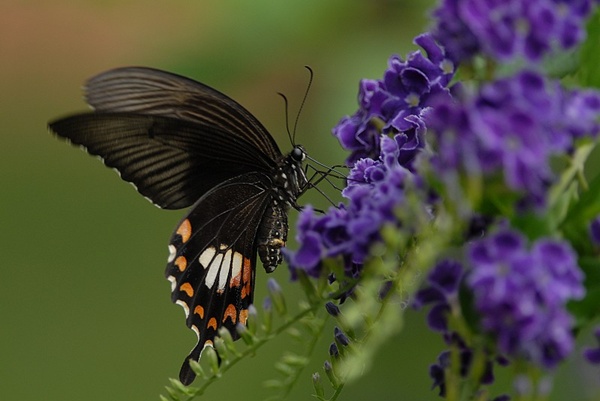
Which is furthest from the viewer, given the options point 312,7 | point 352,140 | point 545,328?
point 312,7

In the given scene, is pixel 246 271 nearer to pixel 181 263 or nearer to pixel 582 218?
pixel 181 263

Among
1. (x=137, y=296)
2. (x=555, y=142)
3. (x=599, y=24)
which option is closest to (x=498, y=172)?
(x=555, y=142)

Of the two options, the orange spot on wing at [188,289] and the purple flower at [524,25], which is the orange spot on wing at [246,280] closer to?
the orange spot on wing at [188,289]

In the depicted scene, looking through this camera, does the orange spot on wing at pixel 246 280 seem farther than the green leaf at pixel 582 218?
Yes

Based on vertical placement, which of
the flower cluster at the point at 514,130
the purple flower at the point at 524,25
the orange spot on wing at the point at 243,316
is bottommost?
the flower cluster at the point at 514,130

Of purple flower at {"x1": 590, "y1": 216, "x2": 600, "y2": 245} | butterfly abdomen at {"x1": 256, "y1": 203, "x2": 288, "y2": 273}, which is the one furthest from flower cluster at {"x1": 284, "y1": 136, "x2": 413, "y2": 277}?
butterfly abdomen at {"x1": 256, "y1": 203, "x2": 288, "y2": 273}

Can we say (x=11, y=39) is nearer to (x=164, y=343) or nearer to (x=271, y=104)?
(x=271, y=104)

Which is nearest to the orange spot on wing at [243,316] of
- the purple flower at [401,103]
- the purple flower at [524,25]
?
the purple flower at [401,103]
